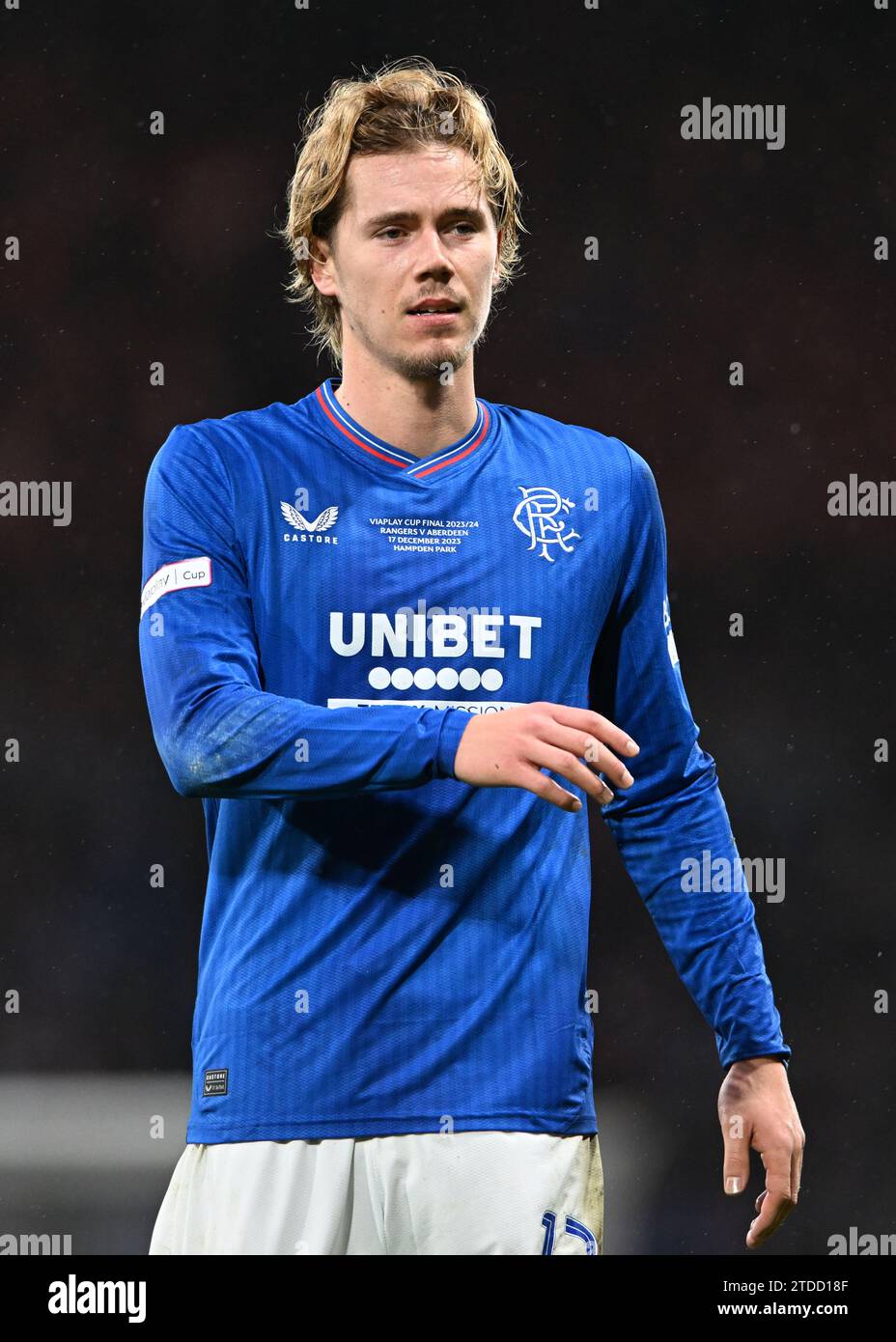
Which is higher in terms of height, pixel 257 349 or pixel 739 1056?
pixel 257 349

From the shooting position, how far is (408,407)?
8.11ft

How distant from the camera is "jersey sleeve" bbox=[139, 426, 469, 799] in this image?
210 cm

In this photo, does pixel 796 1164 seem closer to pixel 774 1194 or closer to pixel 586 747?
pixel 774 1194

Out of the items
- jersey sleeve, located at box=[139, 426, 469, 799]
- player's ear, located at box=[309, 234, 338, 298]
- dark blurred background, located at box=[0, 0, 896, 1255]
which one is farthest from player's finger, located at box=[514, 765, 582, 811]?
dark blurred background, located at box=[0, 0, 896, 1255]

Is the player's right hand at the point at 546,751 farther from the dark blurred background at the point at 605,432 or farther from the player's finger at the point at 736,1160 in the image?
the dark blurred background at the point at 605,432

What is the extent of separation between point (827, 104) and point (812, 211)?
27 centimetres

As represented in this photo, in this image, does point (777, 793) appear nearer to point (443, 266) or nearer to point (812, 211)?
point (812, 211)

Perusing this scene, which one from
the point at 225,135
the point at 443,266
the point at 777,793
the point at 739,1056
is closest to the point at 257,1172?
the point at 739,1056

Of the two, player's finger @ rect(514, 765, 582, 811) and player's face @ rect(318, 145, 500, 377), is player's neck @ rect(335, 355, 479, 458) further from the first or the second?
player's finger @ rect(514, 765, 582, 811)

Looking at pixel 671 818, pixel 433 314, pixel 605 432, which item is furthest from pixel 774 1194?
pixel 605 432

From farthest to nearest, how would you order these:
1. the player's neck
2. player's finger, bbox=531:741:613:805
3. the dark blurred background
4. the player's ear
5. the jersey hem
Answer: the dark blurred background → the player's ear → the player's neck → the jersey hem → player's finger, bbox=531:741:613:805

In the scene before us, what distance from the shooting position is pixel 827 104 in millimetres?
4477

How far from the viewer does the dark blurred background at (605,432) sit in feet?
14.5
